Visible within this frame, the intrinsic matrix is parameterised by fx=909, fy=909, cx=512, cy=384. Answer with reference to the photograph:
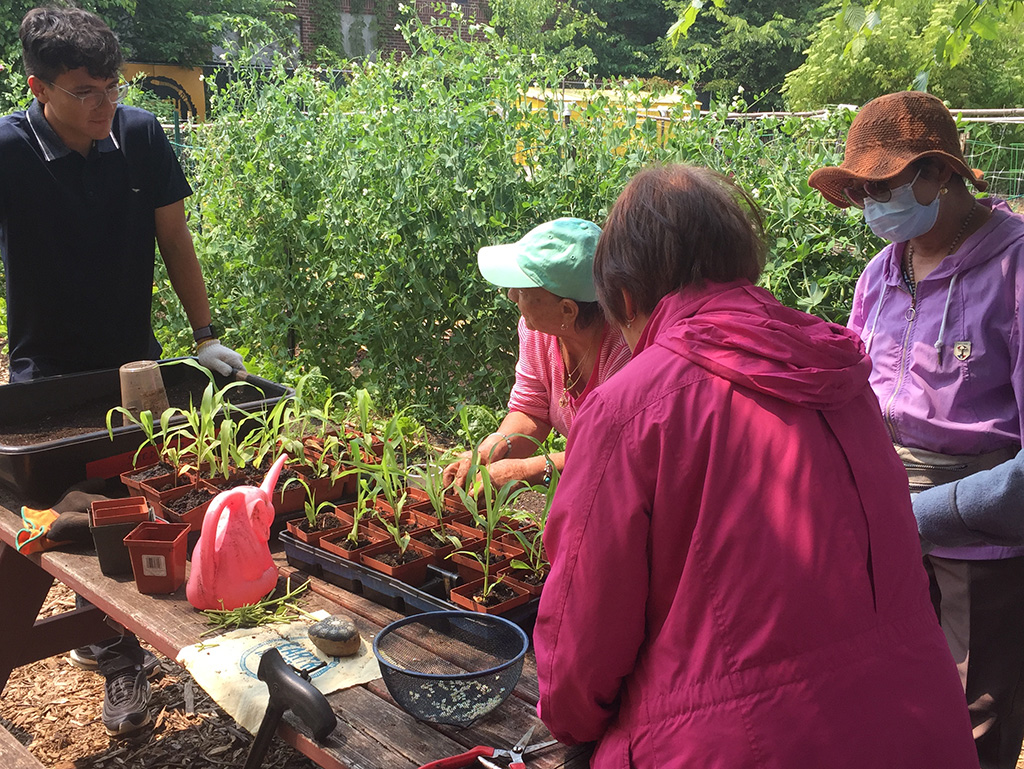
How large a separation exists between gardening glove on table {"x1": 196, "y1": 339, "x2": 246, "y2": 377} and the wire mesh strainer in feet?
4.70

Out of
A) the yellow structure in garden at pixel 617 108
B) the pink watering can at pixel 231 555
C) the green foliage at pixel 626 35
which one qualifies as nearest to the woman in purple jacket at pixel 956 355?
the pink watering can at pixel 231 555

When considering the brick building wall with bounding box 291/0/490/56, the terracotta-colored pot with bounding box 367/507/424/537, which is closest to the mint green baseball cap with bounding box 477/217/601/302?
the terracotta-colored pot with bounding box 367/507/424/537

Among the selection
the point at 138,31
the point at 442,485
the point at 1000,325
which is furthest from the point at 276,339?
the point at 138,31

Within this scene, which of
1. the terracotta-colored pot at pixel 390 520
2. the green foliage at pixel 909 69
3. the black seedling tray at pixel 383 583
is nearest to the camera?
the black seedling tray at pixel 383 583

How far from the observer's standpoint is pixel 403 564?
1.85 m

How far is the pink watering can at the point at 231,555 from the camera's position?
1767 millimetres

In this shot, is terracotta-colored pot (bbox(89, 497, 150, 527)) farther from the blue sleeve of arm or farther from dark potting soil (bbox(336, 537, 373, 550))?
the blue sleeve of arm

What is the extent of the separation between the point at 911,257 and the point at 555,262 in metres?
0.85

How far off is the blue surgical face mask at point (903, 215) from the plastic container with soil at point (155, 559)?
66.3 inches

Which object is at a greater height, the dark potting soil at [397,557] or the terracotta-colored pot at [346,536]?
the terracotta-colored pot at [346,536]

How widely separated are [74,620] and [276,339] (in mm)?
2660

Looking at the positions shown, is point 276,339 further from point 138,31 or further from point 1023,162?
point 138,31

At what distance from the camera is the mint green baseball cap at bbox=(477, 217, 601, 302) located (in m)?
2.13

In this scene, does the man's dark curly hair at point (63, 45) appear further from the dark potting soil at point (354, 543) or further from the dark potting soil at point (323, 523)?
the dark potting soil at point (354, 543)
